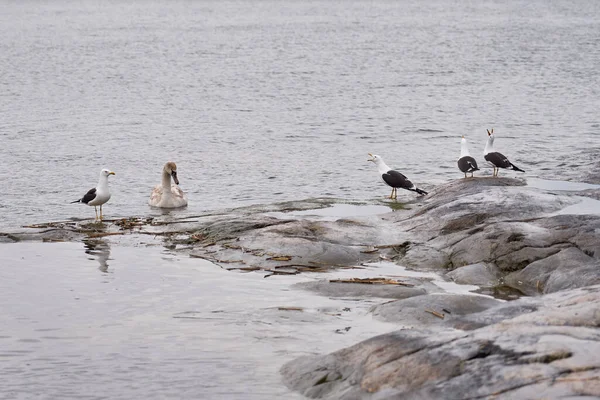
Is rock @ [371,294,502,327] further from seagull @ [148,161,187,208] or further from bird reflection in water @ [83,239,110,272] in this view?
seagull @ [148,161,187,208]

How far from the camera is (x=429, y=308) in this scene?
10.1 meters

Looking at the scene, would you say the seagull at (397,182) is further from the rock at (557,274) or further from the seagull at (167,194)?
the rock at (557,274)

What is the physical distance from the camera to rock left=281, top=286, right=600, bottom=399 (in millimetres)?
6938

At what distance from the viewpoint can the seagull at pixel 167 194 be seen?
1844 cm

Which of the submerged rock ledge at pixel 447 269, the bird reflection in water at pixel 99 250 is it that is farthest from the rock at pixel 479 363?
the bird reflection in water at pixel 99 250

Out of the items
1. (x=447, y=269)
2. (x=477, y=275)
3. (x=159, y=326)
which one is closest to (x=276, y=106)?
(x=447, y=269)

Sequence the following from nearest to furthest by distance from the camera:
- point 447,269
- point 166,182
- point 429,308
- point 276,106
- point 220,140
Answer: point 429,308 → point 447,269 → point 166,182 → point 220,140 → point 276,106

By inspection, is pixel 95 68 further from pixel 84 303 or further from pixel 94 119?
pixel 84 303

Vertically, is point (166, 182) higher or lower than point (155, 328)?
higher

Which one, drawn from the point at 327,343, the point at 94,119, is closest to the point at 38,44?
the point at 94,119

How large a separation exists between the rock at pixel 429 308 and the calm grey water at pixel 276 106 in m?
8.80

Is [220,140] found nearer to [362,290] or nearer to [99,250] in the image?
[99,250]

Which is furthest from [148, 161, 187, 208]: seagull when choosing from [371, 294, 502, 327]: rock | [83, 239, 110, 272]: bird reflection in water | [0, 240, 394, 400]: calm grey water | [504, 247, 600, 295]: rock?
[371, 294, 502, 327]: rock

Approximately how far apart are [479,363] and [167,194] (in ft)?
39.2
